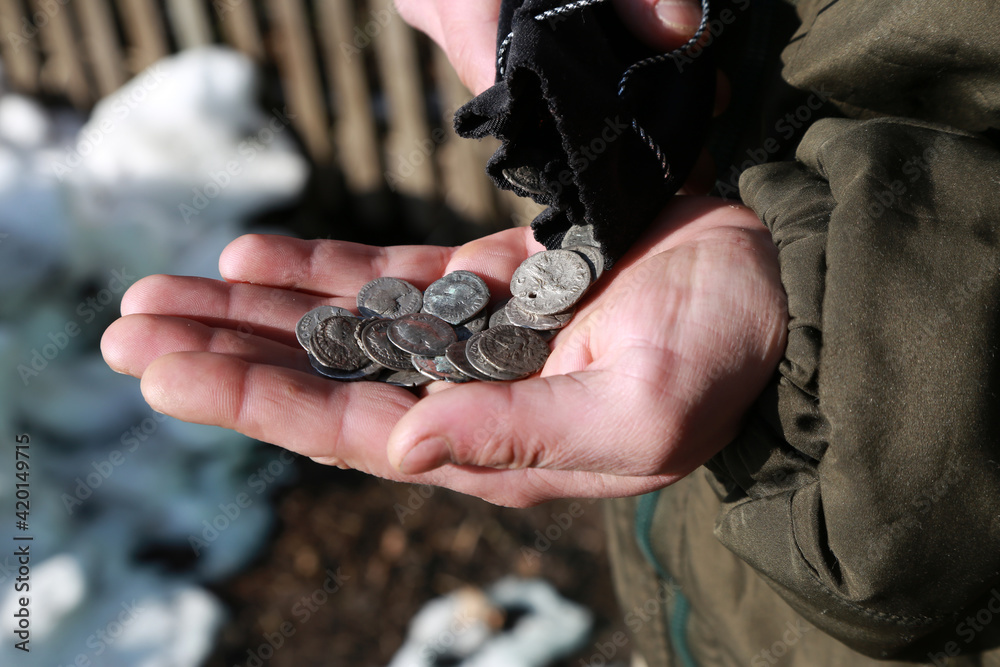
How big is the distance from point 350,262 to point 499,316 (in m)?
0.65

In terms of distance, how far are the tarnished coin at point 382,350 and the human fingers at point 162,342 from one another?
0.78 feet

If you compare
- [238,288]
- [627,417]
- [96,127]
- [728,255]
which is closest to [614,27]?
[728,255]

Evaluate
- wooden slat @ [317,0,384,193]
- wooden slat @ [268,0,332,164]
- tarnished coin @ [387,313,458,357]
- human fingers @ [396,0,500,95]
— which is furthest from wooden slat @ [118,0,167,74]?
tarnished coin @ [387,313,458,357]

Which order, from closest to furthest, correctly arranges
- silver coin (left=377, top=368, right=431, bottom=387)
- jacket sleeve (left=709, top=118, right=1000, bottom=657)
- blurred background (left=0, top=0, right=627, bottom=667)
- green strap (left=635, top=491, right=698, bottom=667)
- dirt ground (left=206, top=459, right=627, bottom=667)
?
1. jacket sleeve (left=709, top=118, right=1000, bottom=657)
2. silver coin (left=377, top=368, right=431, bottom=387)
3. green strap (left=635, top=491, right=698, bottom=667)
4. blurred background (left=0, top=0, right=627, bottom=667)
5. dirt ground (left=206, top=459, right=627, bottom=667)

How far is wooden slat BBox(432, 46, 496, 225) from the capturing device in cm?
480

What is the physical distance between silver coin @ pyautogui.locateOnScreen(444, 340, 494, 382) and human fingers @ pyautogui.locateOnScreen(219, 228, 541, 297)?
472 millimetres

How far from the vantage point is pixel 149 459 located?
3918 mm

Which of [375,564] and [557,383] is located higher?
[557,383]

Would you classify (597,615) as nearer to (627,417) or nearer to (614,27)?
(627,417)

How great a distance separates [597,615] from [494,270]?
2.40m

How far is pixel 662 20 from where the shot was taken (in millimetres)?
2162

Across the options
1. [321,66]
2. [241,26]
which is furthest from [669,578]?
[241,26]

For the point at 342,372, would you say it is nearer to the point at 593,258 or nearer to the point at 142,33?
the point at 593,258

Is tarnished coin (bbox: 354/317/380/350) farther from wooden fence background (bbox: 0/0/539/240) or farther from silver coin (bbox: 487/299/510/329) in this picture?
wooden fence background (bbox: 0/0/539/240)
